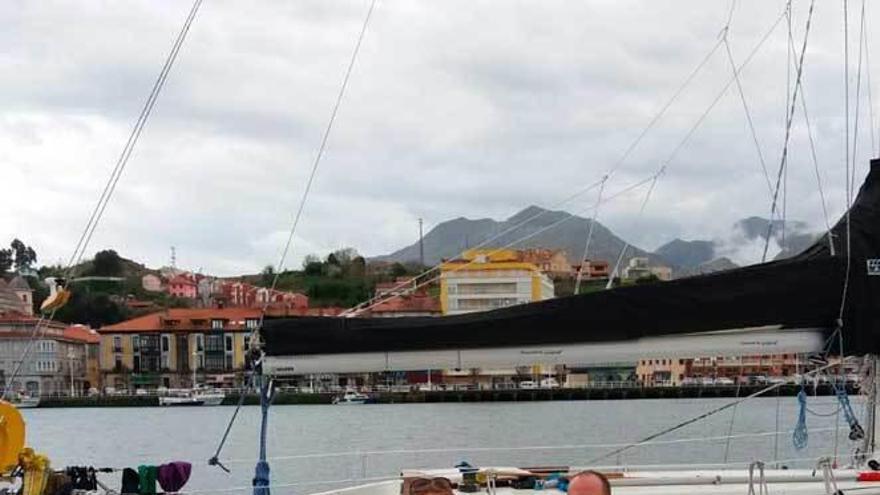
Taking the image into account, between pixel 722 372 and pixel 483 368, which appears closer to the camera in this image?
pixel 483 368

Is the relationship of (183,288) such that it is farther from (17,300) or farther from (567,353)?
(567,353)

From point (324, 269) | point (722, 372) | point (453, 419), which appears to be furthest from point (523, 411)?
point (722, 372)

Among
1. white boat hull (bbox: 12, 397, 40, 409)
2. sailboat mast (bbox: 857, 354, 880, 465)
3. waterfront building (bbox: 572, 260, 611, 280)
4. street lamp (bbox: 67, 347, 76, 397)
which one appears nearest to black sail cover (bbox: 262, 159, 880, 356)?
sailboat mast (bbox: 857, 354, 880, 465)

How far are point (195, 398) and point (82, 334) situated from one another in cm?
3106

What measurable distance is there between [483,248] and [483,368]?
3.19 meters

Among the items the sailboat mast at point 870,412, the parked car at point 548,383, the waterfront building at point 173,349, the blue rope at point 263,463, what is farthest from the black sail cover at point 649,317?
the waterfront building at point 173,349

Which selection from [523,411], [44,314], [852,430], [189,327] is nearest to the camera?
[44,314]

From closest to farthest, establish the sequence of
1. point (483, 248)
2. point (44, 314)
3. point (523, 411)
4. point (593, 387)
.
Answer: point (44, 314), point (483, 248), point (523, 411), point (593, 387)

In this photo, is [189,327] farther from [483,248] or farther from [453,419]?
[483,248]

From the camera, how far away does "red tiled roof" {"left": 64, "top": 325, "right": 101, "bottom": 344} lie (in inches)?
5118

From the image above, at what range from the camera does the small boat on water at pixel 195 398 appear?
10819 centimetres

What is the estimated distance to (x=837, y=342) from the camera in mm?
8891

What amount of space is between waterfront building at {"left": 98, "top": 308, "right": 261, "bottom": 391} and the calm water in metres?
44.0

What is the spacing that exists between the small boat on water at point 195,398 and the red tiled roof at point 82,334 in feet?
65.8
